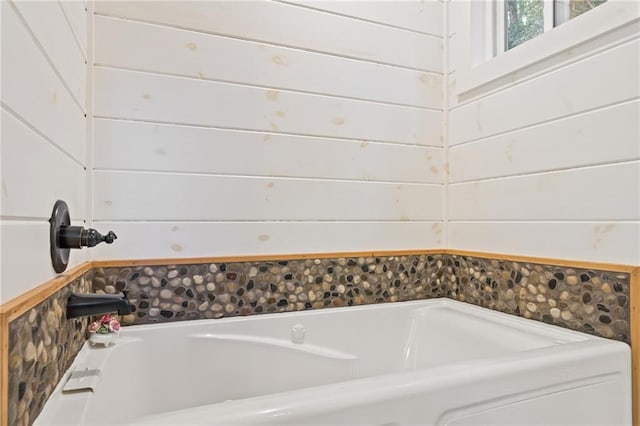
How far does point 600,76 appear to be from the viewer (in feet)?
3.90

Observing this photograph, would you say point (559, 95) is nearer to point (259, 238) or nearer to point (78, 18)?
point (259, 238)

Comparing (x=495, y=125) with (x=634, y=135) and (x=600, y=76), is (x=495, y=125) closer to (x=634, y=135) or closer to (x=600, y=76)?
(x=600, y=76)

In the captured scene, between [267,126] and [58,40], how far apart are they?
72 cm

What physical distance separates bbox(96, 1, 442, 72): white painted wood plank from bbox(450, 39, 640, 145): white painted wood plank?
0.36m

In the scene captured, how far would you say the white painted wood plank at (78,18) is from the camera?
3.31 ft

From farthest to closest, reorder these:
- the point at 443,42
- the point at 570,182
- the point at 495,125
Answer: the point at 443,42, the point at 495,125, the point at 570,182

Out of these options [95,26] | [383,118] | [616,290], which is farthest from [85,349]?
[616,290]

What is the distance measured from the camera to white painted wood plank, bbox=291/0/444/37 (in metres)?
1.63

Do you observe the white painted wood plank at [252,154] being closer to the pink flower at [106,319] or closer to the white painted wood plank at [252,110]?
the white painted wood plank at [252,110]

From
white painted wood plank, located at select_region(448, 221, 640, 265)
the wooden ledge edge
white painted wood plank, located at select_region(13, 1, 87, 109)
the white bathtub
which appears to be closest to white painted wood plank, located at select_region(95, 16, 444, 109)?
white painted wood plank, located at select_region(13, 1, 87, 109)

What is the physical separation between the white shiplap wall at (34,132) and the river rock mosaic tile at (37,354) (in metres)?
0.05

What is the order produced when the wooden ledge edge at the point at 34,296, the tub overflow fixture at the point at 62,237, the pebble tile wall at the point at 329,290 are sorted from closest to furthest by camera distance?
the wooden ledge edge at the point at 34,296 < the tub overflow fixture at the point at 62,237 < the pebble tile wall at the point at 329,290

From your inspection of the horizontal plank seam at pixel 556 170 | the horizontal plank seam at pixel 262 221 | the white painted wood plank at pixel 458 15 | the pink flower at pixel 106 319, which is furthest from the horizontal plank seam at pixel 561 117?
the pink flower at pixel 106 319

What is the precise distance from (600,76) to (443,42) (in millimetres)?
798
